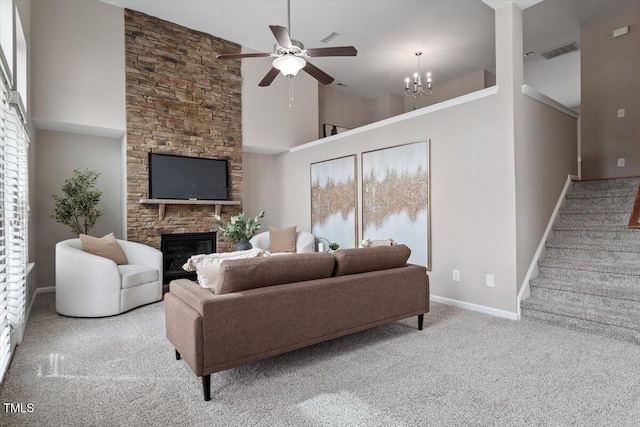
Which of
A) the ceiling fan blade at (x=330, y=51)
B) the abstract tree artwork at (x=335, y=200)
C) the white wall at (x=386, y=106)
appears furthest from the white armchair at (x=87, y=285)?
the white wall at (x=386, y=106)

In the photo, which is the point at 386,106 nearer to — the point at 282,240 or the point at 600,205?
the point at 282,240

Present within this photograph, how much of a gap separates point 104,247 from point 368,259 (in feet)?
10.7

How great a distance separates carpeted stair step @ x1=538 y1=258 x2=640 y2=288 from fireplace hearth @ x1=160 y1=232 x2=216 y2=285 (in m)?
4.80

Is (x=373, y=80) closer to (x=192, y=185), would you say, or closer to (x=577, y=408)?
(x=192, y=185)

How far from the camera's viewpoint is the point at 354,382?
7.34 feet

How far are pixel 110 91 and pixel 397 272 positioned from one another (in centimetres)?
465

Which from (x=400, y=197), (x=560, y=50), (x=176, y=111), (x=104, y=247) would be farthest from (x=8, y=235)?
(x=560, y=50)

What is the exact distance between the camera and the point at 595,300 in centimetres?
338

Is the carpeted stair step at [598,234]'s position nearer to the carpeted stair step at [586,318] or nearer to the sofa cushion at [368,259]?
the carpeted stair step at [586,318]

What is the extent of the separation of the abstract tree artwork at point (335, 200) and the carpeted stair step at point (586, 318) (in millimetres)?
2662

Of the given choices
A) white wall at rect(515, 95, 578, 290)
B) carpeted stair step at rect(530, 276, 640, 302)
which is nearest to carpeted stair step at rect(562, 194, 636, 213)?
white wall at rect(515, 95, 578, 290)

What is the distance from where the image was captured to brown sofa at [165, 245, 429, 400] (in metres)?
2.06

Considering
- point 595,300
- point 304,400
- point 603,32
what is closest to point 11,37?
point 304,400

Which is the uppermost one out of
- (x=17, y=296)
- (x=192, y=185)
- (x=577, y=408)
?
(x=192, y=185)
